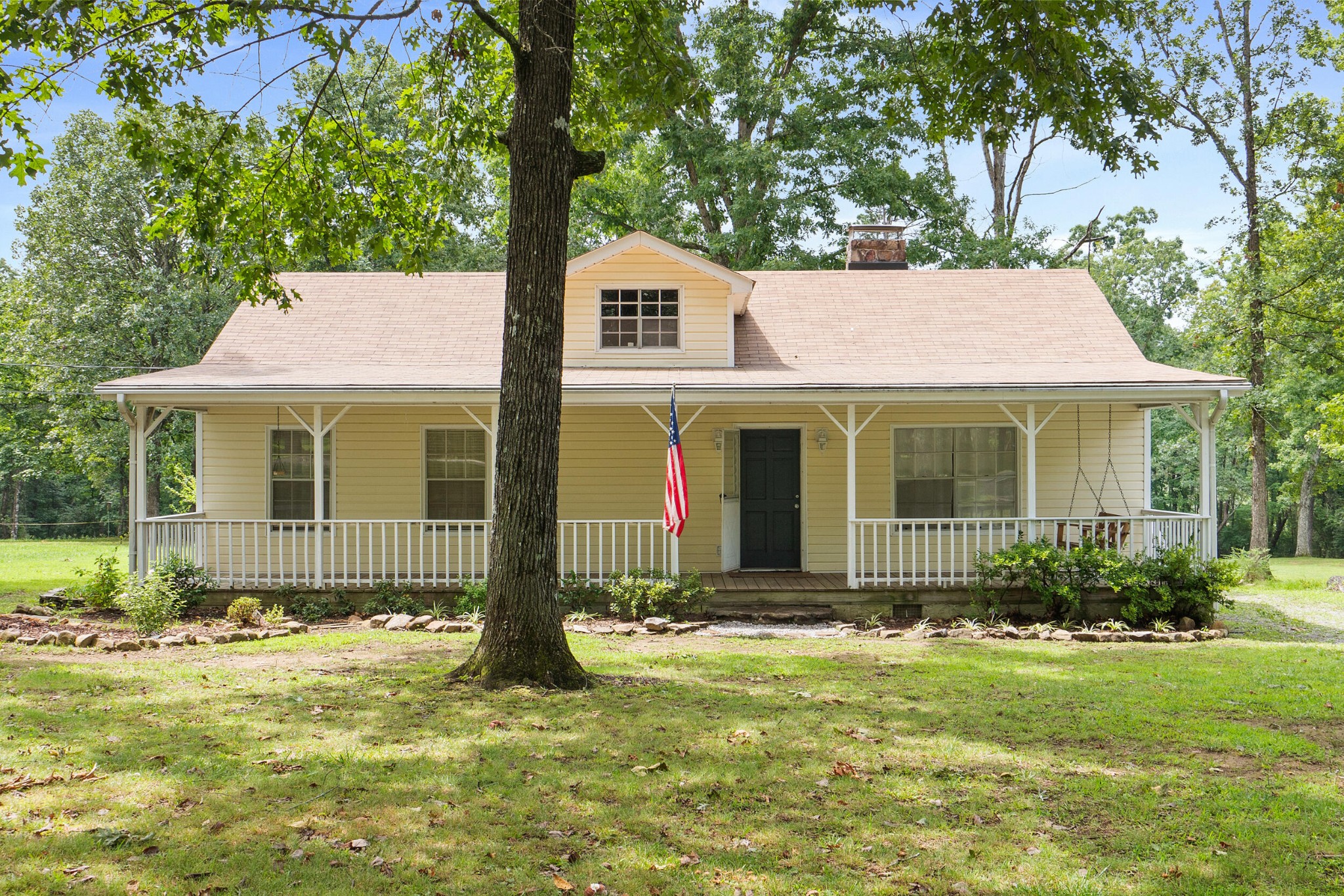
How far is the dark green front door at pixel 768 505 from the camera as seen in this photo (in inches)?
540

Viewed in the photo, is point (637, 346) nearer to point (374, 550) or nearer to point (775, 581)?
point (775, 581)

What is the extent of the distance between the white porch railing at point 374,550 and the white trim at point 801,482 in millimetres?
1251

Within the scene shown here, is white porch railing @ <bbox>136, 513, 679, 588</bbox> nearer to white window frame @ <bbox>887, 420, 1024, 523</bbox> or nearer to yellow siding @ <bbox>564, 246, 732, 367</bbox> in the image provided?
yellow siding @ <bbox>564, 246, 732, 367</bbox>

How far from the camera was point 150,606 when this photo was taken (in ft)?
33.6

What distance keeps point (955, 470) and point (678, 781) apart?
9572 mm

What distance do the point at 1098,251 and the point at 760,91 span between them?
20.9 metres

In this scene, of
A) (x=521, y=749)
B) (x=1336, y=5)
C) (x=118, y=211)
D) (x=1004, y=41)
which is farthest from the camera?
(x=118, y=211)

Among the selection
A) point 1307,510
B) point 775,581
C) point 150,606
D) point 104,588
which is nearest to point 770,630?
point 775,581

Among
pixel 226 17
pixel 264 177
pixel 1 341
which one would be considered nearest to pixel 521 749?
pixel 264 177

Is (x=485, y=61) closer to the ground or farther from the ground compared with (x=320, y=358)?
farther from the ground

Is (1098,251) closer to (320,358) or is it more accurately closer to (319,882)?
(320,358)

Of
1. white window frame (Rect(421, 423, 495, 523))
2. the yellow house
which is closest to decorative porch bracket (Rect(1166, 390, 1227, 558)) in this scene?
the yellow house

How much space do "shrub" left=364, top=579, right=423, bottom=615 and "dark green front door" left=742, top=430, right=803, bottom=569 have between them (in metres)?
4.66

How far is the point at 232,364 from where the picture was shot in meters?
13.1
